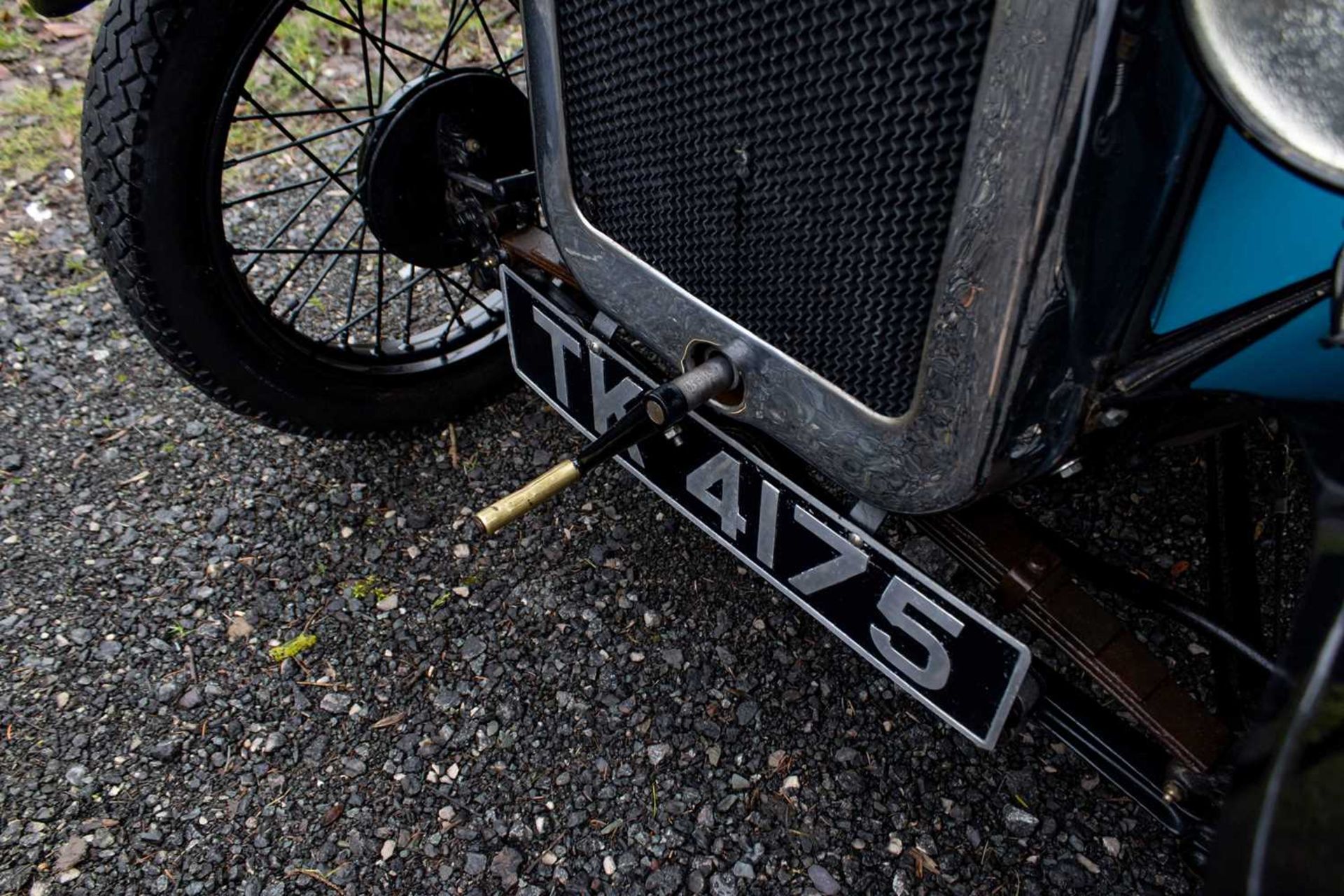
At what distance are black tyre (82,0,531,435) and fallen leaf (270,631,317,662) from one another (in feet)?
1.21

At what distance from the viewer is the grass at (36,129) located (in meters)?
2.74

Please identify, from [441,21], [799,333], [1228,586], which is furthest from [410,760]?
[441,21]

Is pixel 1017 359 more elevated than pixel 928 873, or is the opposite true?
pixel 1017 359

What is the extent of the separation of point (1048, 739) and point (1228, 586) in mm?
387

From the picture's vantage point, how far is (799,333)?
3.87 ft

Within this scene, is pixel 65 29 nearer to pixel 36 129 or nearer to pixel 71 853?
pixel 36 129

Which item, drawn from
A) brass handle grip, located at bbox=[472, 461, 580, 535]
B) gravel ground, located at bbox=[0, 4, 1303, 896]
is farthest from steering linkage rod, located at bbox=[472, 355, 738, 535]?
gravel ground, located at bbox=[0, 4, 1303, 896]

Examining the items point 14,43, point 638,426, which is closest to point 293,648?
point 638,426

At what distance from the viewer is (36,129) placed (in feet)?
9.34

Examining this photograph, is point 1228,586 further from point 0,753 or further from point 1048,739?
point 0,753

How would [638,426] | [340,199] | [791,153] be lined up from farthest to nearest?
[340,199], [638,426], [791,153]

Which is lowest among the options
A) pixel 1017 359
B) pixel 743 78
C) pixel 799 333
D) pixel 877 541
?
pixel 877 541

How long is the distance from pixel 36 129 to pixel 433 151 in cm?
190

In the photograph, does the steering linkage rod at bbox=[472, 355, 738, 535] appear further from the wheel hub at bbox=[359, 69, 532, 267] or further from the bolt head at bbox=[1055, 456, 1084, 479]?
the wheel hub at bbox=[359, 69, 532, 267]
